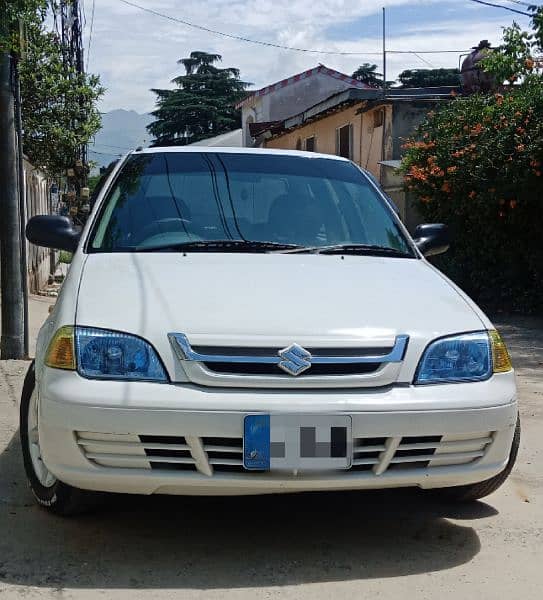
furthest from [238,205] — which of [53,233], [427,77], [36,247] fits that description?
[427,77]

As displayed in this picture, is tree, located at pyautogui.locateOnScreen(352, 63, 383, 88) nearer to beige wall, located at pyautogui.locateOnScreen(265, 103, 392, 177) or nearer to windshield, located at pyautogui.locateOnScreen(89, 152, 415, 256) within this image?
beige wall, located at pyautogui.locateOnScreen(265, 103, 392, 177)

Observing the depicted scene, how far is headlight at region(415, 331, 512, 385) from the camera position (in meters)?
3.46

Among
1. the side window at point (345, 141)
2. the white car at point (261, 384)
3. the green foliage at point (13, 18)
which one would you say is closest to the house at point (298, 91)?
the side window at point (345, 141)

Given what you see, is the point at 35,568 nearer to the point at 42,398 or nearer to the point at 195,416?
the point at 42,398

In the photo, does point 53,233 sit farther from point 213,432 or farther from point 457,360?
point 457,360

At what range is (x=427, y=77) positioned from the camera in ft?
188

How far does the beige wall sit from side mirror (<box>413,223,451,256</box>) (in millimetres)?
15172

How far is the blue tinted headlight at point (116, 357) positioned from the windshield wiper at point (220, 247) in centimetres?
91

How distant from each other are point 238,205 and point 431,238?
3.53ft

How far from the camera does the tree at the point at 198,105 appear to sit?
2173 inches

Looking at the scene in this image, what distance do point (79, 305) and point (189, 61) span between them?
57241 millimetres

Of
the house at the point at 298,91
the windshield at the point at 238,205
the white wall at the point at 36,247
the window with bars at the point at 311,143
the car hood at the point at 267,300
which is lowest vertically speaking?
the white wall at the point at 36,247

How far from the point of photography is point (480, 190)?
1271 centimetres

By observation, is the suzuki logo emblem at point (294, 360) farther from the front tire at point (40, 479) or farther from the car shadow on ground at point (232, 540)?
the front tire at point (40, 479)
